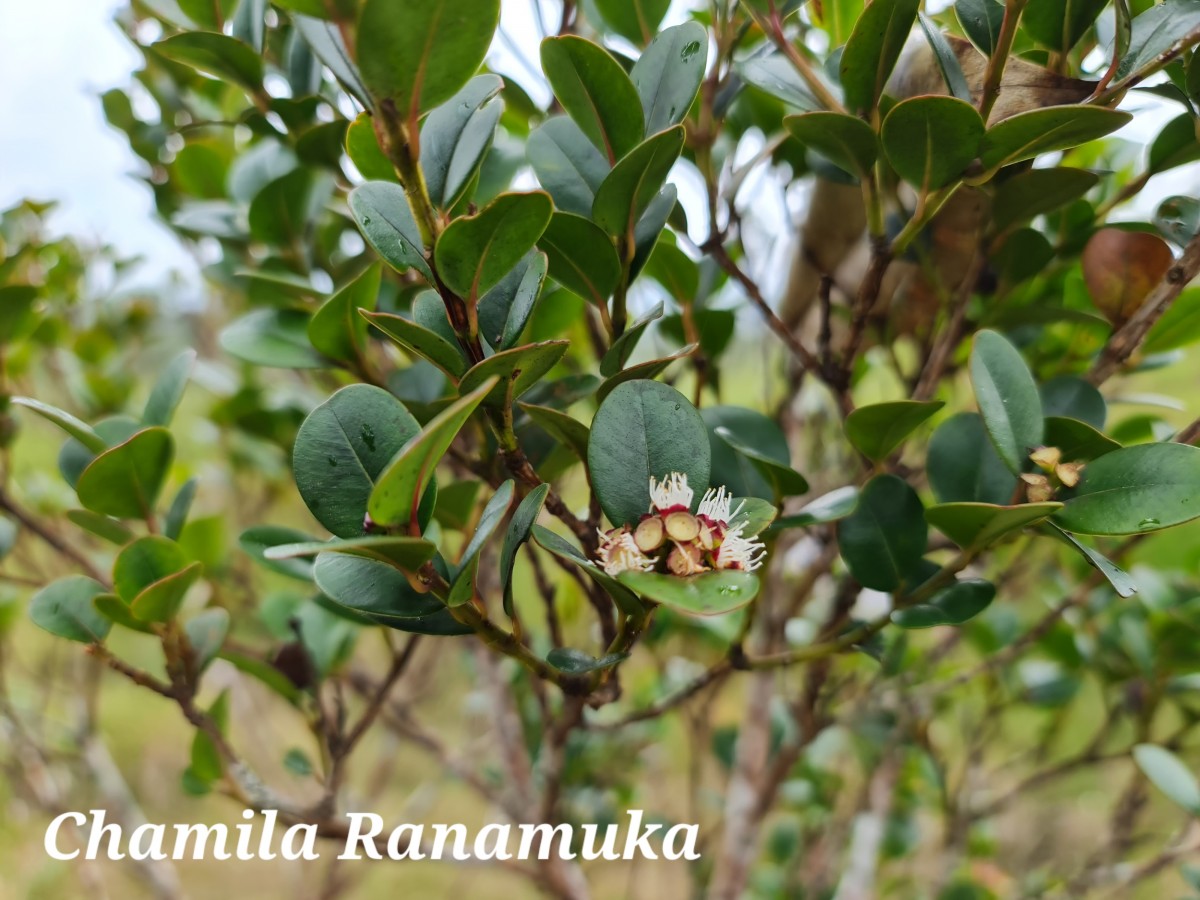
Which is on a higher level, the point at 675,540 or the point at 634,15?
the point at 634,15

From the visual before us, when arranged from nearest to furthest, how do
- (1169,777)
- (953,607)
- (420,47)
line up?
(420,47) < (953,607) < (1169,777)

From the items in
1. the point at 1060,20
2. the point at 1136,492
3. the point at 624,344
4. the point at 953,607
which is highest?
the point at 1060,20

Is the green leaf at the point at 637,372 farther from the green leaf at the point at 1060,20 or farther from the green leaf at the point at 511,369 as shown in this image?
the green leaf at the point at 1060,20

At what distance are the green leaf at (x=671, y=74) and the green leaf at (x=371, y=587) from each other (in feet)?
0.90

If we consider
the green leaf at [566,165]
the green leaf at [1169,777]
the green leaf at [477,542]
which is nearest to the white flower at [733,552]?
the green leaf at [477,542]

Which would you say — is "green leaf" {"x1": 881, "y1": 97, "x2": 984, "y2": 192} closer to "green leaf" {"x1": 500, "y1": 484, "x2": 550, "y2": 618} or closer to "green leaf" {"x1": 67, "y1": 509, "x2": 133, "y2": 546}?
"green leaf" {"x1": 500, "y1": 484, "x2": 550, "y2": 618}

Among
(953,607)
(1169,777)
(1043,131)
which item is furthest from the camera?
(1169,777)

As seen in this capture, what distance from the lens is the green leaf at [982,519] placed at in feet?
1.28

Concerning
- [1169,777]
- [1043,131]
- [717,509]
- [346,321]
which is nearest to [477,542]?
[717,509]

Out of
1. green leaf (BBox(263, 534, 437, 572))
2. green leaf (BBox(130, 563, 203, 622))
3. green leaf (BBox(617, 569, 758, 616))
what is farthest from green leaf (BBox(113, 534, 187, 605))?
green leaf (BBox(617, 569, 758, 616))

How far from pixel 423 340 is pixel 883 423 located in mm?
272

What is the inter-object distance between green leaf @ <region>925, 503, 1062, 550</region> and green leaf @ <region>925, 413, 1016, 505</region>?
0.24 ft

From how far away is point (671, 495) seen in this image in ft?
1.30

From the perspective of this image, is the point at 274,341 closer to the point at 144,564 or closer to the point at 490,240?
the point at 144,564
